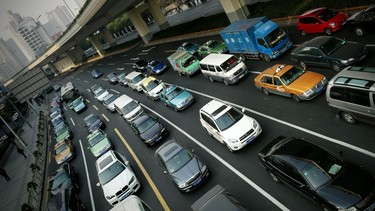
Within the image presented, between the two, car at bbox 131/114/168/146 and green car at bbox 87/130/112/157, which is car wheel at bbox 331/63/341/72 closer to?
car at bbox 131/114/168/146

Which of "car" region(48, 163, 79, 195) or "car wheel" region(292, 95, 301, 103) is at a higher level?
"car" region(48, 163, 79, 195)

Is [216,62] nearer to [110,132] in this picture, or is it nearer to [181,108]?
[181,108]

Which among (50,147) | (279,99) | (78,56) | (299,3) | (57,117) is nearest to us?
(279,99)

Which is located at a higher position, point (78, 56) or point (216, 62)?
point (78, 56)

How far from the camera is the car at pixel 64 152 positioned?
25.4 m

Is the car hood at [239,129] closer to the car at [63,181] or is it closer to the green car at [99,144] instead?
the car at [63,181]

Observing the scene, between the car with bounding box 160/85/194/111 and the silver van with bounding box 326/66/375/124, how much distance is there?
11.4 metres

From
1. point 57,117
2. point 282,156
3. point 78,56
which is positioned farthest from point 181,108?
point 78,56

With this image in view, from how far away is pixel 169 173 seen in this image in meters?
14.2

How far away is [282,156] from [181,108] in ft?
40.5

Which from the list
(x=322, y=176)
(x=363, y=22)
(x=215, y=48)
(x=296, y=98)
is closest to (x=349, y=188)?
(x=322, y=176)

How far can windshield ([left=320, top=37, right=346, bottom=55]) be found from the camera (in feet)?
53.0

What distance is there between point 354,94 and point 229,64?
10961 millimetres

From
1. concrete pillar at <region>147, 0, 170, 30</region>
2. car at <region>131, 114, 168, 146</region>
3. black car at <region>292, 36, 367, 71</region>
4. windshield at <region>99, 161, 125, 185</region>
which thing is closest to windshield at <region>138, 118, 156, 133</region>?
car at <region>131, 114, 168, 146</region>
